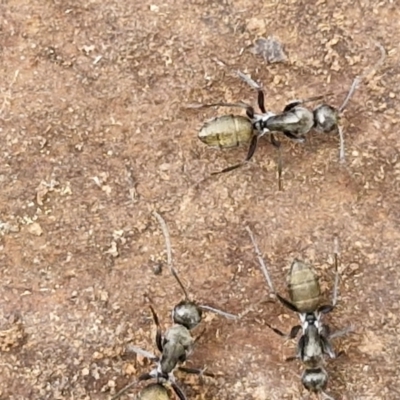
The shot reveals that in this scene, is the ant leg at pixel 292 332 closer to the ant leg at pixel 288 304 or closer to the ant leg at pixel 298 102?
the ant leg at pixel 288 304

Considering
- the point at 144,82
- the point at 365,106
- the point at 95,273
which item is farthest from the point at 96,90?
the point at 365,106

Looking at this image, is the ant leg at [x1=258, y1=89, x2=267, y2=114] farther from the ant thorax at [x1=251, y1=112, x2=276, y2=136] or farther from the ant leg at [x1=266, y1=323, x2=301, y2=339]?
the ant leg at [x1=266, y1=323, x2=301, y2=339]

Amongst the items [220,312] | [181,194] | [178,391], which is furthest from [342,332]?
[181,194]

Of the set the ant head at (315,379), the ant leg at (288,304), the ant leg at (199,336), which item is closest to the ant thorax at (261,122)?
the ant leg at (288,304)

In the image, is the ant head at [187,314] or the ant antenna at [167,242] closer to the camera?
the ant head at [187,314]

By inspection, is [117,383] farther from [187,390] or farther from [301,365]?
[301,365]
